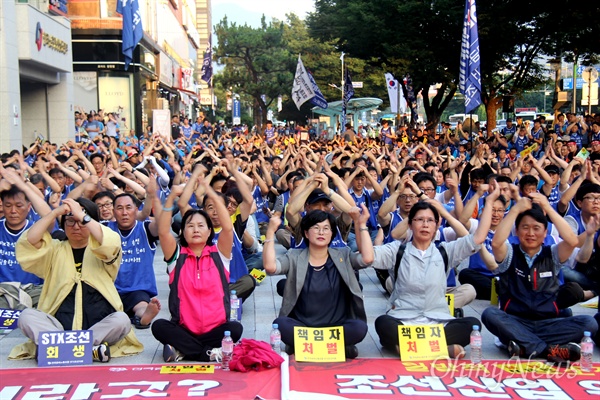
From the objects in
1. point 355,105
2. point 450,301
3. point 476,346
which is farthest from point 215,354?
point 355,105

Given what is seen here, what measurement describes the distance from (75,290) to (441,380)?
302 cm

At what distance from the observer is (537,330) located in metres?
6.39

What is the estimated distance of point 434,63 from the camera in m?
28.7

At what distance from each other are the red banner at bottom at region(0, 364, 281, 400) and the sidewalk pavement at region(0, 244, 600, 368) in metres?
0.33

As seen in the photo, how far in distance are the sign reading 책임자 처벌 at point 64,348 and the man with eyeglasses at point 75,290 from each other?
9 cm

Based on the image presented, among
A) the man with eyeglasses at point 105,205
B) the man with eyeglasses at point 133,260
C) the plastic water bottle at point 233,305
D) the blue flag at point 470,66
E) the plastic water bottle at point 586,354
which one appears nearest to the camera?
the plastic water bottle at point 586,354

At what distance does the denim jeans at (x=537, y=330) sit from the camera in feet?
20.6

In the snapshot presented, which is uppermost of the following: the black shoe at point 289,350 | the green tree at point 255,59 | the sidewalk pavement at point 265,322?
the green tree at point 255,59

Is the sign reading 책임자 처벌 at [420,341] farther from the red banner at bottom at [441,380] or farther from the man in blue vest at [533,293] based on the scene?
the man in blue vest at [533,293]

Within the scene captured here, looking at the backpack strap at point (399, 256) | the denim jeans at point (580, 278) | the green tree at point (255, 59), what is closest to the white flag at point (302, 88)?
the denim jeans at point (580, 278)

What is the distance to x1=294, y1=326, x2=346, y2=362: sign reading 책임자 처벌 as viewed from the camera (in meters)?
6.21

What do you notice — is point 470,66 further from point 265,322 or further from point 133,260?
point 133,260

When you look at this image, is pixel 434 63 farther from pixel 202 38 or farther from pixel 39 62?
pixel 202 38

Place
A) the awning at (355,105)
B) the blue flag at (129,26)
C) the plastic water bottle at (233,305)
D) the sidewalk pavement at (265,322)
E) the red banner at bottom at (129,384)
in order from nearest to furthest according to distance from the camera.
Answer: the red banner at bottom at (129,384) → the sidewalk pavement at (265,322) → the plastic water bottle at (233,305) → the blue flag at (129,26) → the awning at (355,105)
